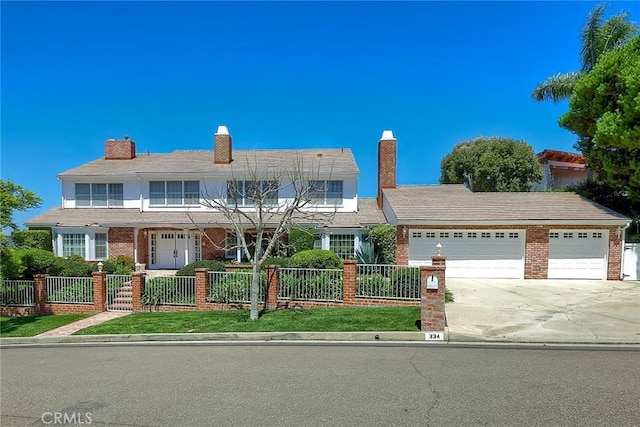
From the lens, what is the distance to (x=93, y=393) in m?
5.50

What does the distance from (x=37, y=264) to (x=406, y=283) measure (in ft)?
47.5

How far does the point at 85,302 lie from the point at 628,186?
22.1 metres

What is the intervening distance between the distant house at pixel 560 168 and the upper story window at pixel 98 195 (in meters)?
30.2

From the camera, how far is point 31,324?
38.2ft

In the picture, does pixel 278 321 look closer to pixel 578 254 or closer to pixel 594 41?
pixel 578 254

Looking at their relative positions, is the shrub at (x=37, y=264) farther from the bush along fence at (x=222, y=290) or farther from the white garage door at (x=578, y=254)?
the white garage door at (x=578, y=254)

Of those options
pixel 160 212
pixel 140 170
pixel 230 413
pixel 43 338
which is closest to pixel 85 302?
pixel 43 338

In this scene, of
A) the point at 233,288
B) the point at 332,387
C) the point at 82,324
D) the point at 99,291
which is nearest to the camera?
the point at 332,387

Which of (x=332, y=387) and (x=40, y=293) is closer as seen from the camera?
(x=332, y=387)

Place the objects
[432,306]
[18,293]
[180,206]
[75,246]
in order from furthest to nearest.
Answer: [180,206]
[75,246]
[18,293]
[432,306]

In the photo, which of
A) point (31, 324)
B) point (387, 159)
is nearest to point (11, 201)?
point (31, 324)

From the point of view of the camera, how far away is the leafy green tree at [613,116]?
571 inches

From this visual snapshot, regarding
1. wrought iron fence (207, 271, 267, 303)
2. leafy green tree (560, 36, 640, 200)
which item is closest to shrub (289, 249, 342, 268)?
wrought iron fence (207, 271, 267, 303)

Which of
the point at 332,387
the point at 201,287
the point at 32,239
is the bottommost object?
the point at 332,387
